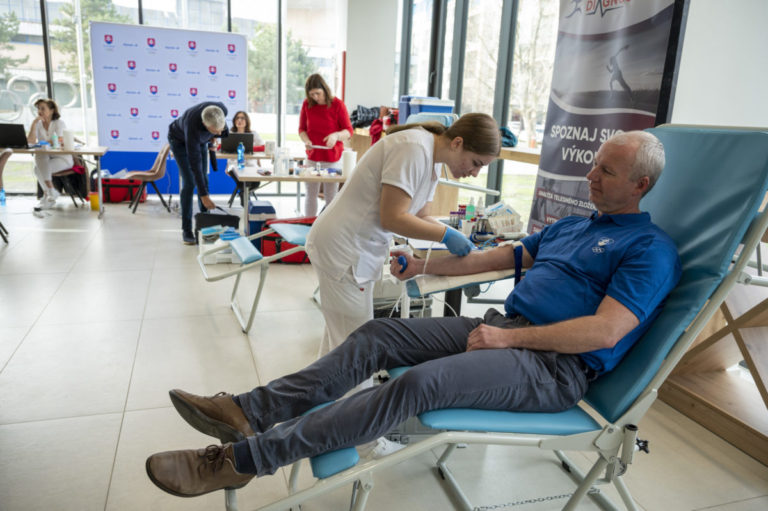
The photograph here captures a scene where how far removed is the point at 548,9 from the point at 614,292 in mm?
3414

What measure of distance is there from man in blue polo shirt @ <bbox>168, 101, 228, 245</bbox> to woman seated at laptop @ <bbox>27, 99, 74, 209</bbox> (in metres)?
2.22

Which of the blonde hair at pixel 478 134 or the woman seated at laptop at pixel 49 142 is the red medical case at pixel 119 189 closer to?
the woman seated at laptop at pixel 49 142

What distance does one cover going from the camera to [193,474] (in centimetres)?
132

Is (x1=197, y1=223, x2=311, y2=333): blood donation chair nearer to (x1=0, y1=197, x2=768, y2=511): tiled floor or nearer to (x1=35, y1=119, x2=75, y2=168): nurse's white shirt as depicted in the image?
(x1=0, y1=197, x2=768, y2=511): tiled floor

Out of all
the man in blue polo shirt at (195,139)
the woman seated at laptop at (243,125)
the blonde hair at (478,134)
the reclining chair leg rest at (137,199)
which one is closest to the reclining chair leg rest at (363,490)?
the blonde hair at (478,134)

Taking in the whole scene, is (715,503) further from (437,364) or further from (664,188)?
(437,364)

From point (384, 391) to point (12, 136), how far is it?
19.7 ft

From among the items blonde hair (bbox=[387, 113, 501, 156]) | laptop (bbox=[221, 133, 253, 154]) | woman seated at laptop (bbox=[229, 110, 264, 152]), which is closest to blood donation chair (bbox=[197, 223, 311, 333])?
blonde hair (bbox=[387, 113, 501, 156])

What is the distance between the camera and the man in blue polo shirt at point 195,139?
4.29 metres

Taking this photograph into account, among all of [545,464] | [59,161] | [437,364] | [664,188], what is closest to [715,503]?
[545,464]

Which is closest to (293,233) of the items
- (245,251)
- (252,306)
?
(245,251)

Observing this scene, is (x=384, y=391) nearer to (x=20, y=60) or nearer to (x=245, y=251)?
(x=245, y=251)

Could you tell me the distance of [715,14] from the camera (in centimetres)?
226

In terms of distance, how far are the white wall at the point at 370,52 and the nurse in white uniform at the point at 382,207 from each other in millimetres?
5474
